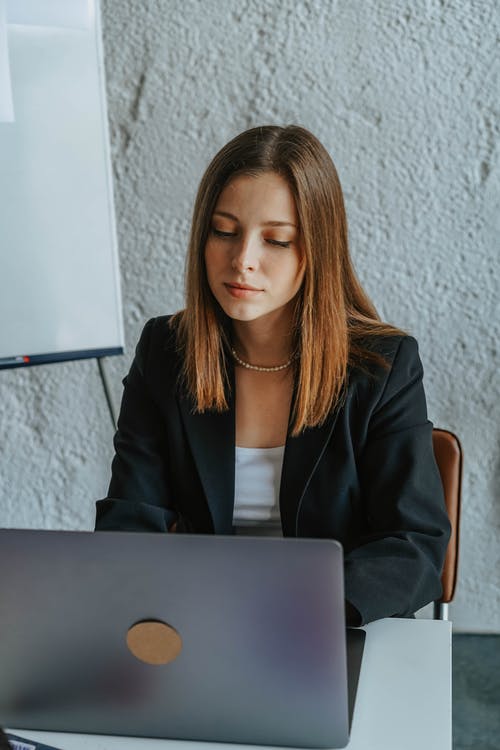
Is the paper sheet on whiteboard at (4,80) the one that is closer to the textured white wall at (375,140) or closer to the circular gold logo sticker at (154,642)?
the textured white wall at (375,140)

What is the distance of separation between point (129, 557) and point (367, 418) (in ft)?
2.18

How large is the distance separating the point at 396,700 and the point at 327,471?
0.49 metres

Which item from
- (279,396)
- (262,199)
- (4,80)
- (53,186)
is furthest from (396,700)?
(4,80)

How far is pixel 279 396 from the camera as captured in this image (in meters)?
1.43

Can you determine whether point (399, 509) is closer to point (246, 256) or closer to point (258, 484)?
point (258, 484)

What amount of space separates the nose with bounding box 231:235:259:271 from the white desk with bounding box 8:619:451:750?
1.73ft

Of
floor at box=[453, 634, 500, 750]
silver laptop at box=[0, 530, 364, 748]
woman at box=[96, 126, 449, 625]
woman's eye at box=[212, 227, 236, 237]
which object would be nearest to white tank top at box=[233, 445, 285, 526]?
woman at box=[96, 126, 449, 625]

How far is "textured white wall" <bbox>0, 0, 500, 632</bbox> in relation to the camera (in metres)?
2.02

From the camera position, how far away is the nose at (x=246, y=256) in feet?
4.19

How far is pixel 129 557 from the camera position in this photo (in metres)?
0.74

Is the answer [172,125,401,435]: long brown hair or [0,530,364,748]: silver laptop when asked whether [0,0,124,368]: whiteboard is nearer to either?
[172,125,401,435]: long brown hair

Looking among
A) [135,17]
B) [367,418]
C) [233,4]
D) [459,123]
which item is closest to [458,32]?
[459,123]

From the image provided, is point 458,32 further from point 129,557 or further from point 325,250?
point 129,557

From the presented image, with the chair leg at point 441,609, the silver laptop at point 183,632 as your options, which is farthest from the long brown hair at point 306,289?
the silver laptop at point 183,632
